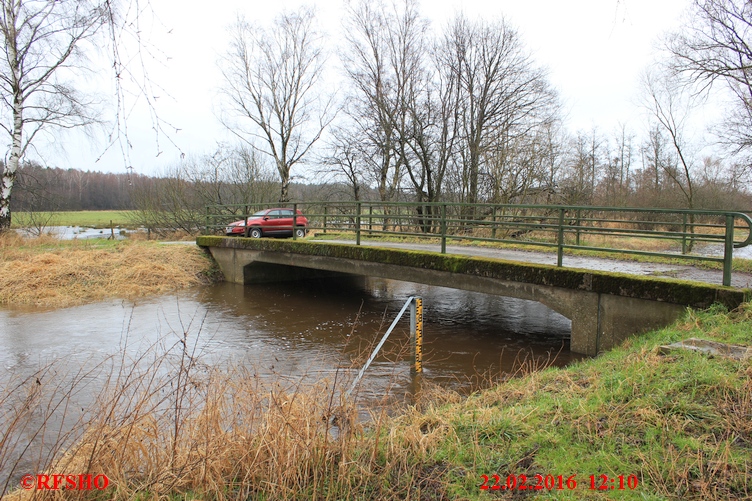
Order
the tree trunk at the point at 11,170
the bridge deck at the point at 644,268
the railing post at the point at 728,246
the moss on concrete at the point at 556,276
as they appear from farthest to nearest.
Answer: the tree trunk at the point at 11,170, the bridge deck at the point at 644,268, the moss on concrete at the point at 556,276, the railing post at the point at 728,246

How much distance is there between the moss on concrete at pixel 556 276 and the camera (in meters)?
6.56

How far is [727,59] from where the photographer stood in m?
18.8

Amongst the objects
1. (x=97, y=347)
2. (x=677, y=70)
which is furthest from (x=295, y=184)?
(x=97, y=347)

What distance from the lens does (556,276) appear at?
8.20m

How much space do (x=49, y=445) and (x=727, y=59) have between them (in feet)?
78.1

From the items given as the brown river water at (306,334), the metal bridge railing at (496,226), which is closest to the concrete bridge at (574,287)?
the metal bridge railing at (496,226)

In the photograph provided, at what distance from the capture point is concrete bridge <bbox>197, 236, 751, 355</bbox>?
6.86 meters

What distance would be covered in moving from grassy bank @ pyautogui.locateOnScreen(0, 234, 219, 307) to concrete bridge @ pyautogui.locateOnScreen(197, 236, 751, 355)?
662cm

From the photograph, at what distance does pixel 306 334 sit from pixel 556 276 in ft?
16.7

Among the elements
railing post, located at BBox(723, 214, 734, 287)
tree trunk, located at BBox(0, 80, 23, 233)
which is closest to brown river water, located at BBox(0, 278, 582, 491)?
railing post, located at BBox(723, 214, 734, 287)

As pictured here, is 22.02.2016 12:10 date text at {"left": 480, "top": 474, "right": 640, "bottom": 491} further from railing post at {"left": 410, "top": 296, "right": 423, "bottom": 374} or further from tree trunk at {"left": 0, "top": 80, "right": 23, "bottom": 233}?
tree trunk at {"left": 0, "top": 80, "right": 23, "bottom": 233}

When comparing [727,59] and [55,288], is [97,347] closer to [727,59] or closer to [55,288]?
[55,288]

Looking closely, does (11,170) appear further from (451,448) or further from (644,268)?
(644,268)

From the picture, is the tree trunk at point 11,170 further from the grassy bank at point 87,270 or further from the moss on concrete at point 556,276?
the moss on concrete at point 556,276
